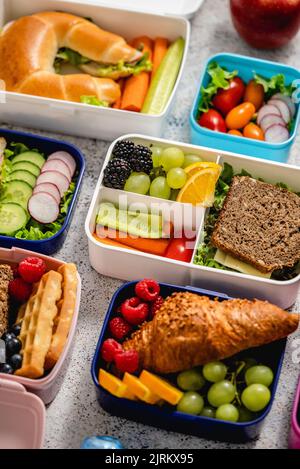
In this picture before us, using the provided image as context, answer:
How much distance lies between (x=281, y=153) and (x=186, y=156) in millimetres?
298

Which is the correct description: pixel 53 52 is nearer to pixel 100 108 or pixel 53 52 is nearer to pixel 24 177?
pixel 100 108

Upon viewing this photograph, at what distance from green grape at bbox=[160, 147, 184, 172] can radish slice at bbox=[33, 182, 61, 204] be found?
32 centimetres

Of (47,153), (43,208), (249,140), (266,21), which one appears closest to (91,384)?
(43,208)

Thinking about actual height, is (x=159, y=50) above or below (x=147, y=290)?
above

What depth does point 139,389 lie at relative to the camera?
180 cm

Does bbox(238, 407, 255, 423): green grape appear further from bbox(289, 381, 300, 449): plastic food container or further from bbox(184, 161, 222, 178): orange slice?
bbox(184, 161, 222, 178): orange slice

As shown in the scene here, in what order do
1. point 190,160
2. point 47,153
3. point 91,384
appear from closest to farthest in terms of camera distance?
1. point 91,384
2. point 190,160
3. point 47,153

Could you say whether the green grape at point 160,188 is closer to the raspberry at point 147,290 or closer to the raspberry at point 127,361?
the raspberry at point 147,290

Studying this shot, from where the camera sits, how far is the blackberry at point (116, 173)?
217 centimetres

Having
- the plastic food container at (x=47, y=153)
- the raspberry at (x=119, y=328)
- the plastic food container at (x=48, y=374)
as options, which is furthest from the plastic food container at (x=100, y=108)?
the raspberry at (x=119, y=328)

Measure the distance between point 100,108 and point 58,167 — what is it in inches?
8.7

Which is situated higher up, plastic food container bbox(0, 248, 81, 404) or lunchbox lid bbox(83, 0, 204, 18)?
lunchbox lid bbox(83, 0, 204, 18)

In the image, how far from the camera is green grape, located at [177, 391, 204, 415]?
5.95 feet

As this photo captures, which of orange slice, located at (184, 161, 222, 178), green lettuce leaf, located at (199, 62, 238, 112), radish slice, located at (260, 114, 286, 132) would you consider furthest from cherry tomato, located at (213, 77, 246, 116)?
orange slice, located at (184, 161, 222, 178)
